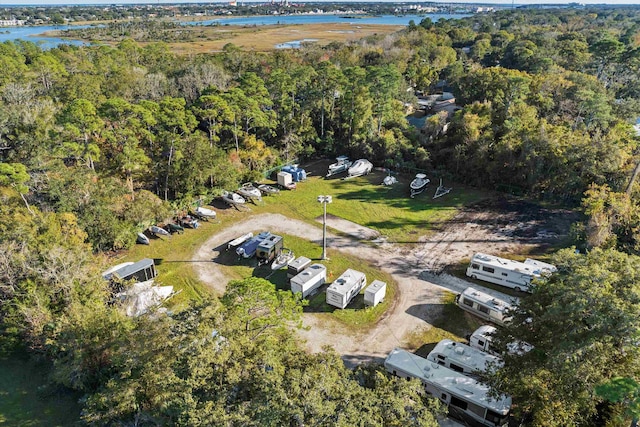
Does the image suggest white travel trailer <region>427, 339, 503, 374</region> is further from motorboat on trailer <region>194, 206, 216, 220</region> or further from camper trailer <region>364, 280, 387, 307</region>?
motorboat on trailer <region>194, 206, 216, 220</region>

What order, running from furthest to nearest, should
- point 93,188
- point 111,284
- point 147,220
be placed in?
point 147,220 < point 93,188 < point 111,284

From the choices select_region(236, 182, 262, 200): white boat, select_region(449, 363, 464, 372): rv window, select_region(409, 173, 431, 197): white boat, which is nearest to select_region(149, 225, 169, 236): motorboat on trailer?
select_region(236, 182, 262, 200): white boat

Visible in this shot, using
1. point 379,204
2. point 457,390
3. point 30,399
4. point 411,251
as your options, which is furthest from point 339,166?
point 30,399

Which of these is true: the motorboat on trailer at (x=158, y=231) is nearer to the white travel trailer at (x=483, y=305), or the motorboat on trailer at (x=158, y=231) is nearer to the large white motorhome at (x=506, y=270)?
the white travel trailer at (x=483, y=305)

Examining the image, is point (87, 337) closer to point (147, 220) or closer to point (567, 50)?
point (147, 220)

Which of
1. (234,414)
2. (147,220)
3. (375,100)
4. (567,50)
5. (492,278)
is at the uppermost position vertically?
(567,50)

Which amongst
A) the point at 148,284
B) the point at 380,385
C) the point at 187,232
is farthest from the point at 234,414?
the point at 187,232
